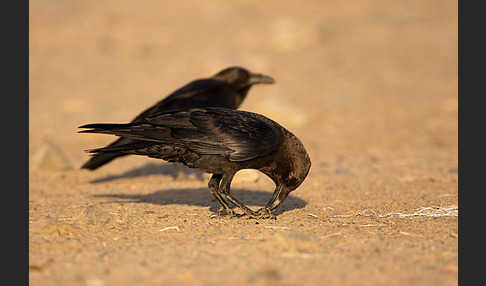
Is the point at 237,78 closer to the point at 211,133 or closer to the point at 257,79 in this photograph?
the point at 257,79

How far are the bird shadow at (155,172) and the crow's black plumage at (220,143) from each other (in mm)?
2600

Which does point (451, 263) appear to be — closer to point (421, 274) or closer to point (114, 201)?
point (421, 274)

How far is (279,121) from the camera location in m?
11.7

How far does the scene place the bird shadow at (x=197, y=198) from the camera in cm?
671

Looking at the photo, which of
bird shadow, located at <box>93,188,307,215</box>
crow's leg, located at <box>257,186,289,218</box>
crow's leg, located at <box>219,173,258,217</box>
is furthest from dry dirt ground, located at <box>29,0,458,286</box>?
crow's leg, located at <box>219,173,258,217</box>

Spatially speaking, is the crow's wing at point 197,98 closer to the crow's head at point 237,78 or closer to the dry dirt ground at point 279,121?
the crow's head at point 237,78

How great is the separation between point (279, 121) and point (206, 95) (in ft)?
13.4

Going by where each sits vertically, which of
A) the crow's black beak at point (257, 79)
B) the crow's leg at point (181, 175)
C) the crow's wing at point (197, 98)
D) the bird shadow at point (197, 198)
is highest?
the crow's black beak at point (257, 79)

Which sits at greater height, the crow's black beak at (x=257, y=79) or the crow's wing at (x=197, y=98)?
the crow's black beak at (x=257, y=79)

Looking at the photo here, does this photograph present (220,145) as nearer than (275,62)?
Yes

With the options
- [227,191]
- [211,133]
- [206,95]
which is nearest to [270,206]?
[227,191]

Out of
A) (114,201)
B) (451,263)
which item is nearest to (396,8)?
(114,201)

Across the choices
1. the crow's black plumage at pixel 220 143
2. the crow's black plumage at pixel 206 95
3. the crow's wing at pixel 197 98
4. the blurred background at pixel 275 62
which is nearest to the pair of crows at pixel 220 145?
the crow's black plumage at pixel 220 143

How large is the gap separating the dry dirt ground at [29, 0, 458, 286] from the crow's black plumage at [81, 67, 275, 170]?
2.05 feet
